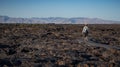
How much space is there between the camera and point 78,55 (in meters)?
15.7

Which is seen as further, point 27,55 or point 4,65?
point 27,55

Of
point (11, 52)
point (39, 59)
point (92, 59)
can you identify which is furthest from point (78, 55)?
point (11, 52)

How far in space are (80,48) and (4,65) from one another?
309 inches

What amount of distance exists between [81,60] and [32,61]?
3.01m

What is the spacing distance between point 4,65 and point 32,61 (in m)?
1.78

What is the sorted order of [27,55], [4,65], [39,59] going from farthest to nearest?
1. [27,55]
2. [39,59]
3. [4,65]

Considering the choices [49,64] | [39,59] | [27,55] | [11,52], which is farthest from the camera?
[11,52]

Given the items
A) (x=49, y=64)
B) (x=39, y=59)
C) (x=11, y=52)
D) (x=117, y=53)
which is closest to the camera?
(x=49, y=64)

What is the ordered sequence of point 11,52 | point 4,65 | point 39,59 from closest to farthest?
point 4,65 < point 39,59 < point 11,52

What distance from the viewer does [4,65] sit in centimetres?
1195

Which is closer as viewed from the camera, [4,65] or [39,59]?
[4,65]

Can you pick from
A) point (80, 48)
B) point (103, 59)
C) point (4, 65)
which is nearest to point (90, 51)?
point (80, 48)

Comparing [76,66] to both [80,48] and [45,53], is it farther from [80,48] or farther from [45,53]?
[80,48]

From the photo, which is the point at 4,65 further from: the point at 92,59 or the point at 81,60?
the point at 92,59
